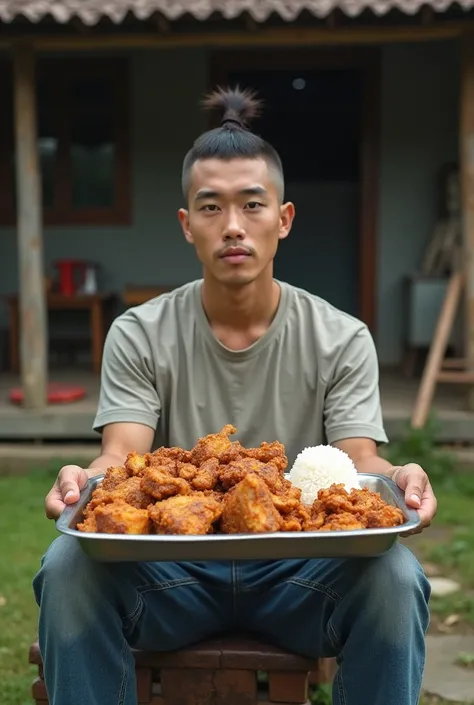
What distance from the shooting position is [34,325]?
6.96 metres

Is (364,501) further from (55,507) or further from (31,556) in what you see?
(31,556)

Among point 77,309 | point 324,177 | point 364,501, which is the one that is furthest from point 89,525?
point 324,177

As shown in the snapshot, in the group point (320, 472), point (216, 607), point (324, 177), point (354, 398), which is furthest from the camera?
point (324, 177)

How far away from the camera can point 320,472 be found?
93.1 inches

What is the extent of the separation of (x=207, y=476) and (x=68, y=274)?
6932 millimetres

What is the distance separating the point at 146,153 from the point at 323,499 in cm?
745

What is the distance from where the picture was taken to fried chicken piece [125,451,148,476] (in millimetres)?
2295

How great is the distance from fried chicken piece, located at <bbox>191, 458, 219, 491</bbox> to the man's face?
0.78 metres

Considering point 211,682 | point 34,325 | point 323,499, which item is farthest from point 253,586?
point 34,325

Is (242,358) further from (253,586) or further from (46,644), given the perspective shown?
(46,644)

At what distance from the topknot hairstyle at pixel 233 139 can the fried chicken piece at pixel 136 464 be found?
39.9 inches

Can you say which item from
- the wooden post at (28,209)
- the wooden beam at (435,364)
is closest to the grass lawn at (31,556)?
the wooden beam at (435,364)

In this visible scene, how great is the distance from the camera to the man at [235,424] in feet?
7.41

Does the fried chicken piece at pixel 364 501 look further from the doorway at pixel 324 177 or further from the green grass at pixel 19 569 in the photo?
the doorway at pixel 324 177
